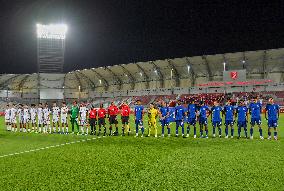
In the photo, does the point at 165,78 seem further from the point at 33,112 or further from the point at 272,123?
the point at 272,123

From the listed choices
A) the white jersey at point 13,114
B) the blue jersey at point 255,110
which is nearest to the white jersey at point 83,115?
the white jersey at point 13,114

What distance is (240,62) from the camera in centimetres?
5047

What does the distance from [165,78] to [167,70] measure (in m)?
2.76

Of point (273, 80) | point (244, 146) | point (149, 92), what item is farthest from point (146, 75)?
point (244, 146)

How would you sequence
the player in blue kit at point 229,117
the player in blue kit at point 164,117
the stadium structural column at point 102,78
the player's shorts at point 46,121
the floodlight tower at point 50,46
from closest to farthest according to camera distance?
the player in blue kit at point 229,117
the player in blue kit at point 164,117
the player's shorts at point 46,121
the floodlight tower at point 50,46
the stadium structural column at point 102,78

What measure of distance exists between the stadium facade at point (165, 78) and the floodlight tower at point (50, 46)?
6904 millimetres

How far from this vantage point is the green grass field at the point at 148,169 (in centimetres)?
670

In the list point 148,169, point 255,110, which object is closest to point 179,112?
point 255,110

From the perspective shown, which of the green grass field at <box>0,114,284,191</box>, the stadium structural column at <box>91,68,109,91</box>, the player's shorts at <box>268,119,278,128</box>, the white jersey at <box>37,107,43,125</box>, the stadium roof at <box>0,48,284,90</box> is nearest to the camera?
the green grass field at <box>0,114,284,191</box>

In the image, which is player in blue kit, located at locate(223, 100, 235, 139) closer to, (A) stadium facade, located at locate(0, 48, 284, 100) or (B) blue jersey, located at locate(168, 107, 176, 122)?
(B) blue jersey, located at locate(168, 107, 176, 122)

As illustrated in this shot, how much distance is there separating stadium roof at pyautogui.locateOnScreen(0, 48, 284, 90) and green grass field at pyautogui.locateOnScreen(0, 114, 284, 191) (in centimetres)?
3943

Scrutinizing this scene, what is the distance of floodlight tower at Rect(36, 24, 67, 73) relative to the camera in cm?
4917

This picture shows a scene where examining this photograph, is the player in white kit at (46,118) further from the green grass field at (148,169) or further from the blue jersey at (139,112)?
the green grass field at (148,169)

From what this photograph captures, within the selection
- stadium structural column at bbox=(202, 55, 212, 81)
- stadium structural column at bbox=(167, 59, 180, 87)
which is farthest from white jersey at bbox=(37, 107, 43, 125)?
stadium structural column at bbox=(167, 59, 180, 87)
